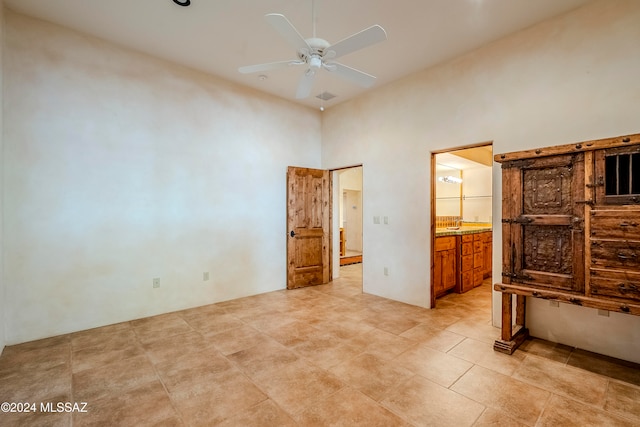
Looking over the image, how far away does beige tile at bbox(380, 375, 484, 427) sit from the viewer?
5.99 ft

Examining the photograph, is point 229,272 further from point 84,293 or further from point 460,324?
point 460,324

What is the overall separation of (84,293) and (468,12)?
5.07 metres

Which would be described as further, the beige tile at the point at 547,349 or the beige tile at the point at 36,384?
the beige tile at the point at 547,349

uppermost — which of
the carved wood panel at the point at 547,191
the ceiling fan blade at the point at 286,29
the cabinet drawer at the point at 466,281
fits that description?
the ceiling fan blade at the point at 286,29

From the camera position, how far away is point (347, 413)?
6.21ft

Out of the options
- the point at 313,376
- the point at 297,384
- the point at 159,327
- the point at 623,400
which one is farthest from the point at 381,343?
the point at 159,327

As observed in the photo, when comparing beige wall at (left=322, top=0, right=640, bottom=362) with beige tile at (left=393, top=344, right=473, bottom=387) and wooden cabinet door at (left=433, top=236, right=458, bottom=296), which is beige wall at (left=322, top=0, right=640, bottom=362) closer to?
wooden cabinet door at (left=433, top=236, right=458, bottom=296)

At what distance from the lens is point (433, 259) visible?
392cm

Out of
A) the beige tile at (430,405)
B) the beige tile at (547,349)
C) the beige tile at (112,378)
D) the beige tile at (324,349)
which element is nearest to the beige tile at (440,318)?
the beige tile at (547,349)

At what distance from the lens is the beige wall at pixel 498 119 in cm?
258

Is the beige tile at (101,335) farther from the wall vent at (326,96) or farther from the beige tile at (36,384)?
the wall vent at (326,96)

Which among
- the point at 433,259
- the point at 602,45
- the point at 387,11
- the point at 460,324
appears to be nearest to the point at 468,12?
the point at 387,11

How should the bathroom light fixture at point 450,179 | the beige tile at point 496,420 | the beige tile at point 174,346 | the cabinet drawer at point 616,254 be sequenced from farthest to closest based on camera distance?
the bathroom light fixture at point 450,179 < the beige tile at point 174,346 < the cabinet drawer at point 616,254 < the beige tile at point 496,420

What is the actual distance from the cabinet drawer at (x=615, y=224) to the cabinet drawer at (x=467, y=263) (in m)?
2.46
